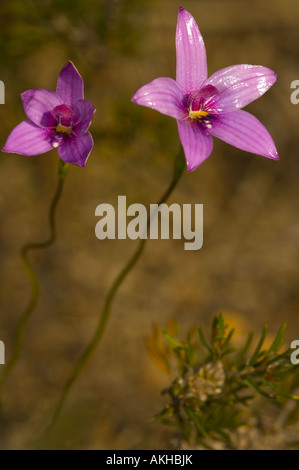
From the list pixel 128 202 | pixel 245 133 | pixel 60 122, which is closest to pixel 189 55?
pixel 245 133

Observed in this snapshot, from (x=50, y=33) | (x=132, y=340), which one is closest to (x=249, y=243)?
(x=132, y=340)

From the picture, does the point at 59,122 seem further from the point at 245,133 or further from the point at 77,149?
the point at 245,133

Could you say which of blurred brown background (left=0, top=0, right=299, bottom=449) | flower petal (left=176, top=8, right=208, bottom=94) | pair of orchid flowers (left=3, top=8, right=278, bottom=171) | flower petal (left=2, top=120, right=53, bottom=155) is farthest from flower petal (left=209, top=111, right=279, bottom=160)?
blurred brown background (left=0, top=0, right=299, bottom=449)

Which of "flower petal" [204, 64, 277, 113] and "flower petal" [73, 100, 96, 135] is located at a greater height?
"flower petal" [204, 64, 277, 113]


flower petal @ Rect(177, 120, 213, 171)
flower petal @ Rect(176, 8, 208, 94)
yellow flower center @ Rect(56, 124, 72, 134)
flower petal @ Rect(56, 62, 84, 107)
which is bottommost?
flower petal @ Rect(177, 120, 213, 171)

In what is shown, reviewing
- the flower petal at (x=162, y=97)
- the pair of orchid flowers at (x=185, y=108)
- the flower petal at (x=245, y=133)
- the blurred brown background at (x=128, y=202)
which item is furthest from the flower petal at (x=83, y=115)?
the blurred brown background at (x=128, y=202)

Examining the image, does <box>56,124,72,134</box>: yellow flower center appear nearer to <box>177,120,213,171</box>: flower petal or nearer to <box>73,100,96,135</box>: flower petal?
<box>73,100,96,135</box>: flower petal
